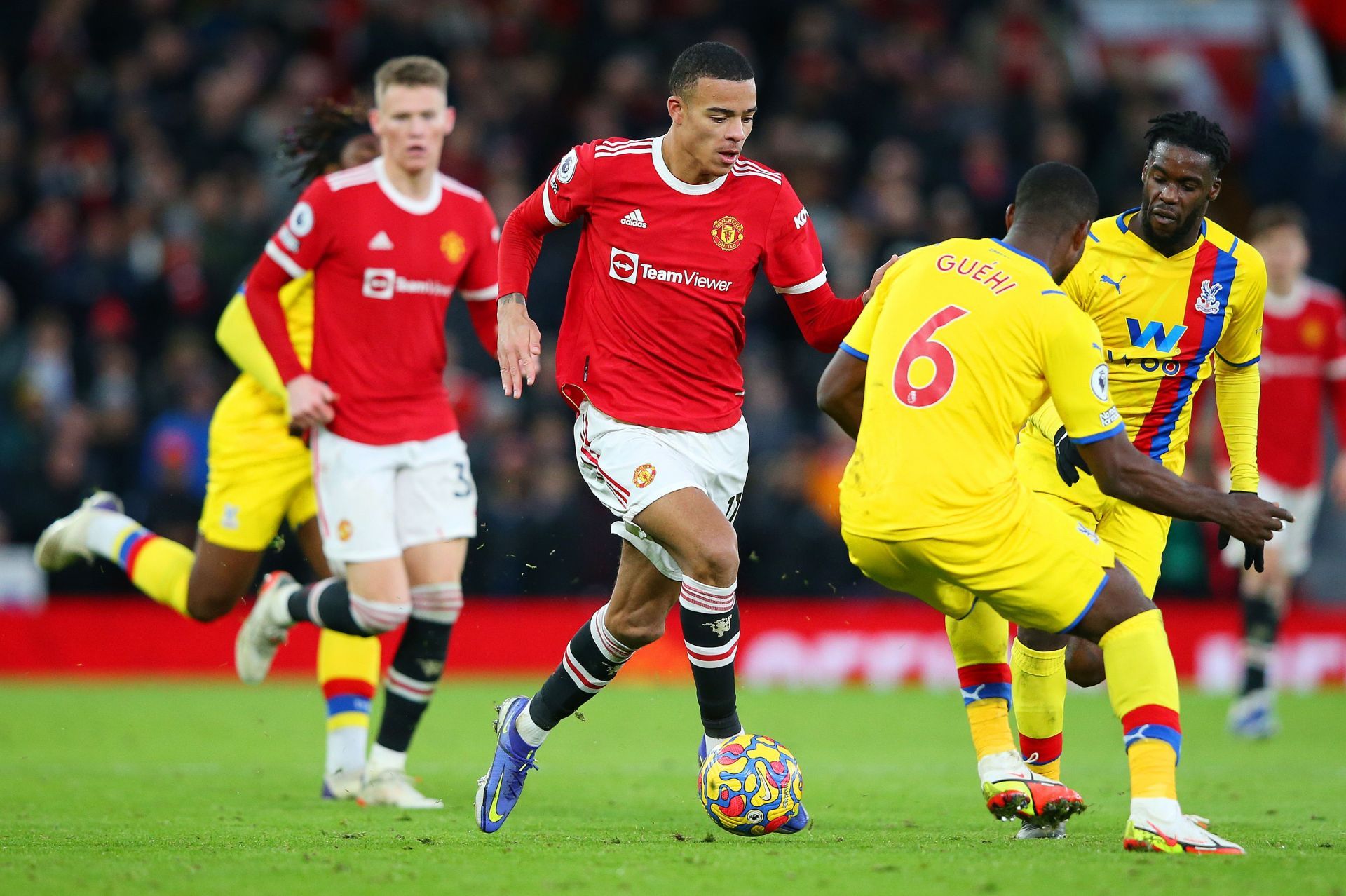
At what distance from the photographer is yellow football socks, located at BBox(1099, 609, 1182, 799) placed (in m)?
4.94

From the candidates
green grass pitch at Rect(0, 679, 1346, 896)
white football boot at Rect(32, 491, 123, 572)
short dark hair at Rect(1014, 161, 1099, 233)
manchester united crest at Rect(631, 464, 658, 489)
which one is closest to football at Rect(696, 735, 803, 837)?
green grass pitch at Rect(0, 679, 1346, 896)

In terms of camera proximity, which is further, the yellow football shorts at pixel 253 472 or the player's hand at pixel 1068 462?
the yellow football shorts at pixel 253 472

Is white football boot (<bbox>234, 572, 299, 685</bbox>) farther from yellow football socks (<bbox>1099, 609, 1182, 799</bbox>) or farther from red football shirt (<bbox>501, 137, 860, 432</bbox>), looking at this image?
A: yellow football socks (<bbox>1099, 609, 1182, 799</bbox>)

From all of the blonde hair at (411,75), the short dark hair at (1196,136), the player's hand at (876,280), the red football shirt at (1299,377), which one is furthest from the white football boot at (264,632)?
the red football shirt at (1299,377)

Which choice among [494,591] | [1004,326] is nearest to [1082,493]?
[1004,326]

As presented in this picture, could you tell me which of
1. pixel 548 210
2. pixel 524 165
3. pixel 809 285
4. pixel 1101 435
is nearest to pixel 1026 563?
pixel 1101 435

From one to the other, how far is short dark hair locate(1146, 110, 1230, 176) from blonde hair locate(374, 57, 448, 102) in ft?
9.91

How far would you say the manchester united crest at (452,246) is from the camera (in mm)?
7258

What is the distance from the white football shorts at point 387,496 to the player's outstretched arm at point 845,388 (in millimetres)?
2211

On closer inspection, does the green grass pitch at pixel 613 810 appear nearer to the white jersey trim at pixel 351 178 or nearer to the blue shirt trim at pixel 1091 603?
the blue shirt trim at pixel 1091 603

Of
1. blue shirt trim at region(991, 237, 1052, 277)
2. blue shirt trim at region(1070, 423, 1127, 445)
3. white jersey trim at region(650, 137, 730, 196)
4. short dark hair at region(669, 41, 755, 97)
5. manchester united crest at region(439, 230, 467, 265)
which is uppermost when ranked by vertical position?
short dark hair at region(669, 41, 755, 97)

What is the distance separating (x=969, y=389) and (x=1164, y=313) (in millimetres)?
1412

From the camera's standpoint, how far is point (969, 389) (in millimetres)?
5105

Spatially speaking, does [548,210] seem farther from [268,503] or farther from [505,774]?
[268,503]
